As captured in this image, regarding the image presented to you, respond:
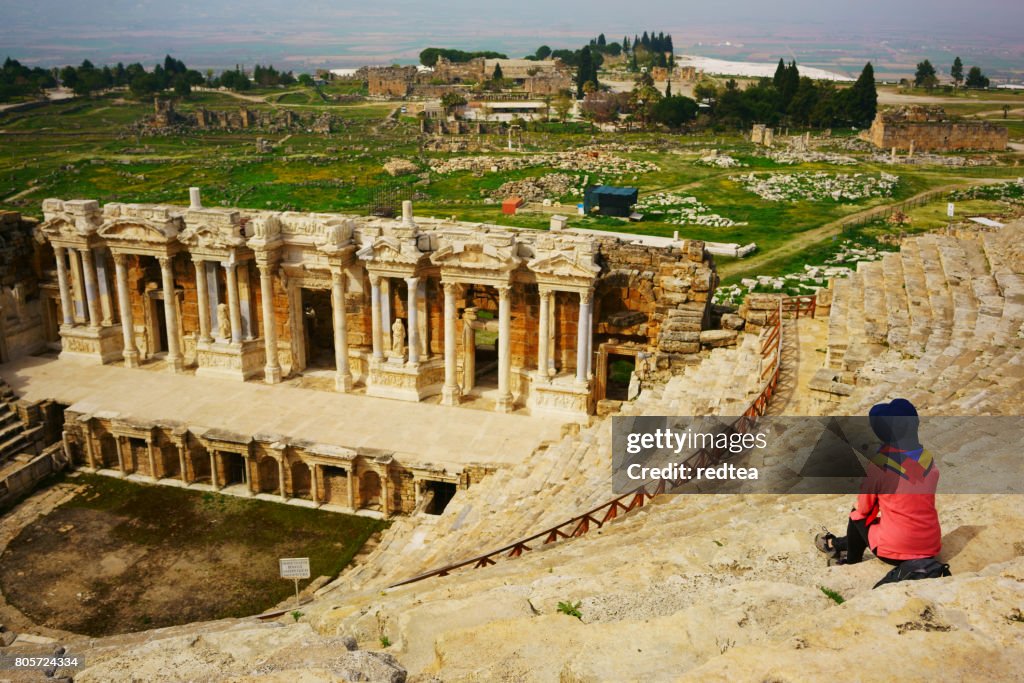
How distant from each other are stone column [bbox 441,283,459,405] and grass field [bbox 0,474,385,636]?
4357 mm

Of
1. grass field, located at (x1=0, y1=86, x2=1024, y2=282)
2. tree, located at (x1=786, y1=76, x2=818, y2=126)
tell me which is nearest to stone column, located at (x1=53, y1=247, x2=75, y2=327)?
grass field, located at (x1=0, y1=86, x2=1024, y2=282)

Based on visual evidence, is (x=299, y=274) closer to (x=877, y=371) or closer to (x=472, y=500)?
(x=472, y=500)

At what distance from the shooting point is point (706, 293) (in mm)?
22719

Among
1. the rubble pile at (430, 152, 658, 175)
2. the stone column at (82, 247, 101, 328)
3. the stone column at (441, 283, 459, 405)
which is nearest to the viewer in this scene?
the stone column at (441, 283, 459, 405)

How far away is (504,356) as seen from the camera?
2367cm

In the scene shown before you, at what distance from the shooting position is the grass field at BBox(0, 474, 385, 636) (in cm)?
1767

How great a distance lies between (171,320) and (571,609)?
21.5m

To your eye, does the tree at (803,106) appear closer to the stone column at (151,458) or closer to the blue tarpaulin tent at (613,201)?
the blue tarpaulin tent at (613,201)

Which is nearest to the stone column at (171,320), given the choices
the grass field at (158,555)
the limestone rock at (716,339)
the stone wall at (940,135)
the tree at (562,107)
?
the grass field at (158,555)

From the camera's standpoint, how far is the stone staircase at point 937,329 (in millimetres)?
13852

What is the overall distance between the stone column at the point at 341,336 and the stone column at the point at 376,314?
2.68 ft

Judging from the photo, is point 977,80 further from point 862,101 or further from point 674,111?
point 674,111

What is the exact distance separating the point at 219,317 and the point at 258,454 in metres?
5.61

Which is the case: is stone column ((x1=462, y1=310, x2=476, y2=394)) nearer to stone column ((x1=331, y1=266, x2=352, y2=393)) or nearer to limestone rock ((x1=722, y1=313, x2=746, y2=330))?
stone column ((x1=331, y1=266, x2=352, y2=393))
